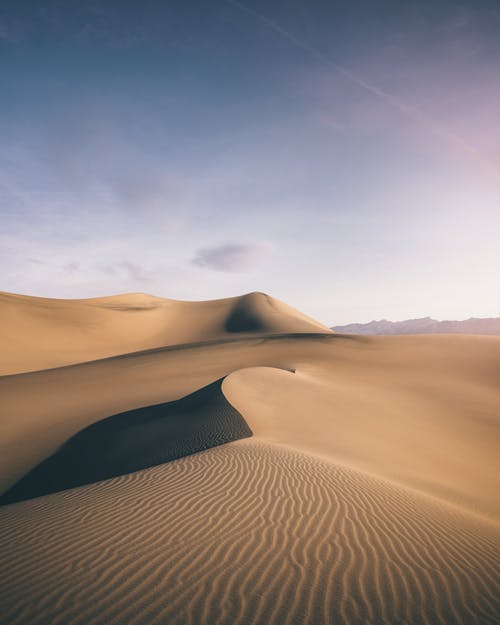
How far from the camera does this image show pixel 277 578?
12.3 feet

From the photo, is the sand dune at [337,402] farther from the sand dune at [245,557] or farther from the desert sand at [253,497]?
the sand dune at [245,557]

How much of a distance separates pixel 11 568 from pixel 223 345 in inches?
1187

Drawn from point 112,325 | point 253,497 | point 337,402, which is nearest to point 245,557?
point 253,497

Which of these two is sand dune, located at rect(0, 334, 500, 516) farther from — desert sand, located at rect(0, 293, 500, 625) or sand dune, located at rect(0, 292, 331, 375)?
sand dune, located at rect(0, 292, 331, 375)

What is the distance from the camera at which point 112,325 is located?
5634cm

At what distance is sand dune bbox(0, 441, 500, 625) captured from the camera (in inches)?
132

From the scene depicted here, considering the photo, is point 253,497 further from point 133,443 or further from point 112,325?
point 112,325

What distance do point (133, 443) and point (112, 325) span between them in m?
48.5

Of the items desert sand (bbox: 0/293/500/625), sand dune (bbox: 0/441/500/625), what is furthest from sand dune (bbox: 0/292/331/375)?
sand dune (bbox: 0/441/500/625)

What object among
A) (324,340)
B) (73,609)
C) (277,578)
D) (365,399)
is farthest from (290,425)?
(324,340)

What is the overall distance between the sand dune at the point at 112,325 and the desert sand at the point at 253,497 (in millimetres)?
21707

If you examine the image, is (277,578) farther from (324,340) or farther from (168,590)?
(324,340)

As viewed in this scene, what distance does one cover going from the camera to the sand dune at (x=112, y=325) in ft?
135

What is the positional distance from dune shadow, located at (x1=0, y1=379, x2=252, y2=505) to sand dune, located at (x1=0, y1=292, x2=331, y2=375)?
26.9 m
